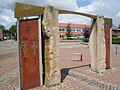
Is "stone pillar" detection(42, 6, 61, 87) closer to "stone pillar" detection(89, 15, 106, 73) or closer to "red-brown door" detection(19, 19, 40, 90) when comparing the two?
"red-brown door" detection(19, 19, 40, 90)

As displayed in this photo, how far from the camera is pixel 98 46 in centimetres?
922

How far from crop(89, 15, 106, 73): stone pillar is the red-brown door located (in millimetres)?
3773

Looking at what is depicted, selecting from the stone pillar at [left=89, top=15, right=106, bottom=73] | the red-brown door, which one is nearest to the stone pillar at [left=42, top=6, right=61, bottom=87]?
the red-brown door

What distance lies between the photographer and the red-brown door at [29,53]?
6.53 meters

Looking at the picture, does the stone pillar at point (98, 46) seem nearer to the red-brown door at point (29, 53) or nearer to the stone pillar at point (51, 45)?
the stone pillar at point (51, 45)

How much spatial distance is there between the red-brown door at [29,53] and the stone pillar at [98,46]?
3.77 m

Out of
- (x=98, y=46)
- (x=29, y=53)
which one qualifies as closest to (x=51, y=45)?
(x=29, y=53)

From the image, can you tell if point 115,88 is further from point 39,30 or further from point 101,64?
point 39,30

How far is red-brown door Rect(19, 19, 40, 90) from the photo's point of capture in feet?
21.4

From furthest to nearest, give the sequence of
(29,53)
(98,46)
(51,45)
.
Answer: (98,46) → (51,45) → (29,53)

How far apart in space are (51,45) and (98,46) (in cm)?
340

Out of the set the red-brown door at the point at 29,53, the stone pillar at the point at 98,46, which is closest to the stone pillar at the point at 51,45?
the red-brown door at the point at 29,53

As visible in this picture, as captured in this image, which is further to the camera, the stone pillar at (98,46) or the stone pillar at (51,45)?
the stone pillar at (98,46)

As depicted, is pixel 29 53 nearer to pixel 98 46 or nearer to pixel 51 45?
pixel 51 45
